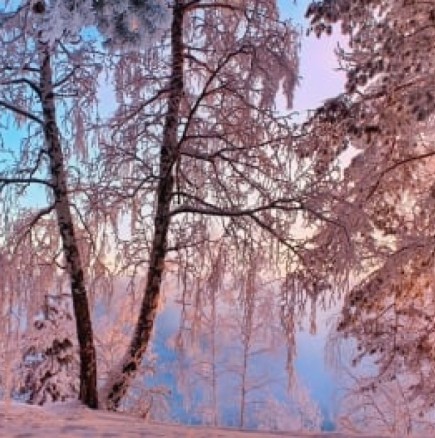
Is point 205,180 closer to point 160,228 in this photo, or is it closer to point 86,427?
point 160,228

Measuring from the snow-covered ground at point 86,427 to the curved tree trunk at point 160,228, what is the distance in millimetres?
2063

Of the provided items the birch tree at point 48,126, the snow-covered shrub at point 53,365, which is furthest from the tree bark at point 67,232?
Answer: the snow-covered shrub at point 53,365

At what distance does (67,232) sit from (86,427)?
3184 mm

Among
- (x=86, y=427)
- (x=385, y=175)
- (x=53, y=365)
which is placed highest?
(x=385, y=175)

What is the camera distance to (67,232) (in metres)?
9.51

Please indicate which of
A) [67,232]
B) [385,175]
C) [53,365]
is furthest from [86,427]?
[53,365]

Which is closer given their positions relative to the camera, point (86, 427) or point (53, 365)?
point (86, 427)

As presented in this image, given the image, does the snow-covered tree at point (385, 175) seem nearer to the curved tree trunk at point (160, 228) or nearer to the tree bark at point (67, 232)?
the curved tree trunk at point (160, 228)

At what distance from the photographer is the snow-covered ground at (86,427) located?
662 centimetres

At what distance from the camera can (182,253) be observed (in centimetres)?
939

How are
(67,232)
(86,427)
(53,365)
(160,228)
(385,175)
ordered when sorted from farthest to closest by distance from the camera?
(53,365), (385,175), (160,228), (67,232), (86,427)

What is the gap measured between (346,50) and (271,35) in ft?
5.19

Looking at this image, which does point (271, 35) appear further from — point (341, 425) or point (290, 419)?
point (290, 419)

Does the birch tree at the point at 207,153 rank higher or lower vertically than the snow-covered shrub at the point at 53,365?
higher
